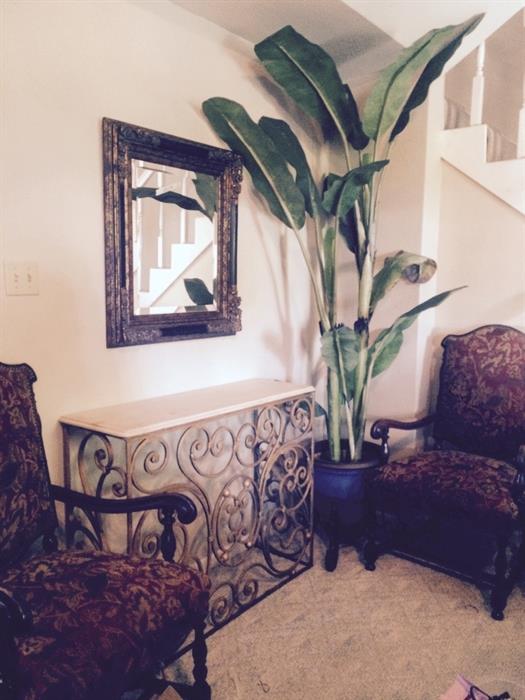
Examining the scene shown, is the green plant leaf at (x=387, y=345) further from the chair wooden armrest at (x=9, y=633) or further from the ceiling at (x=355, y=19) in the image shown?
the chair wooden armrest at (x=9, y=633)

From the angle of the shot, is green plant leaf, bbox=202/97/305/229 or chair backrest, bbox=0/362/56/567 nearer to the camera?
chair backrest, bbox=0/362/56/567

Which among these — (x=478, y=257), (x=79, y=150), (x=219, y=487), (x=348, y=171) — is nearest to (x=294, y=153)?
(x=348, y=171)

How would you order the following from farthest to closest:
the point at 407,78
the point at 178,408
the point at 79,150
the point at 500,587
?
1. the point at 407,78
2. the point at 500,587
3. the point at 178,408
4. the point at 79,150

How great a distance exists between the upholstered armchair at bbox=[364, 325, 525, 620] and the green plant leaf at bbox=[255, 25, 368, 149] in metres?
1.14

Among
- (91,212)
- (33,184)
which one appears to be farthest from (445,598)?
(33,184)

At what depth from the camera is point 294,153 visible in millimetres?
2400

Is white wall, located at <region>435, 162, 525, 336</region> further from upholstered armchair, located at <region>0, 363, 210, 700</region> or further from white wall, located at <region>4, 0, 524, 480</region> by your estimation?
upholstered armchair, located at <region>0, 363, 210, 700</region>

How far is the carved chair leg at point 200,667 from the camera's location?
1.62m

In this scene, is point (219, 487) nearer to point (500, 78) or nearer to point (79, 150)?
point (79, 150)

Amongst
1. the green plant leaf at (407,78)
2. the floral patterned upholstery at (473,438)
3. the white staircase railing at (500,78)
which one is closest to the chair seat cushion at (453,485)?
the floral patterned upholstery at (473,438)

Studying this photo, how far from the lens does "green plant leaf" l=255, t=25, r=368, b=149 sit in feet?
7.39

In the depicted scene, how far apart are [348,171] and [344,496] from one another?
1440mm

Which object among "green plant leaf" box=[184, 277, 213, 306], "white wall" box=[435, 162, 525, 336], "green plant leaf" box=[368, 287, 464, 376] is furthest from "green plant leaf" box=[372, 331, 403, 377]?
"green plant leaf" box=[184, 277, 213, 306]

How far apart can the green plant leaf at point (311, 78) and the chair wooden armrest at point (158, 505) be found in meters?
1.77
